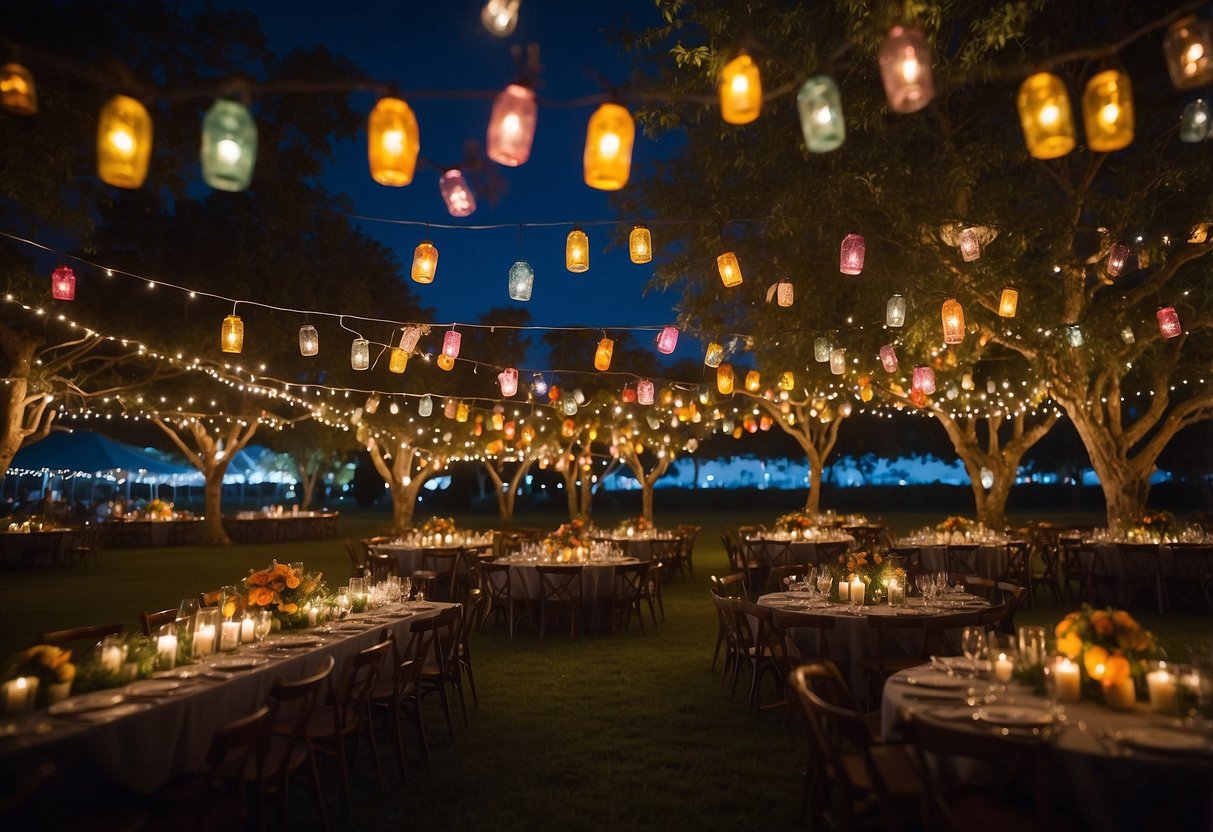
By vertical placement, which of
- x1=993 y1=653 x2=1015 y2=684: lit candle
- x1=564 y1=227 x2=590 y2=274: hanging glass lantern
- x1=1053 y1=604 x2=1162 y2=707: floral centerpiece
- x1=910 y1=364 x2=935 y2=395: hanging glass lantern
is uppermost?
x1=564 y1=227 x2=590 y2=274: hanging glass lantern

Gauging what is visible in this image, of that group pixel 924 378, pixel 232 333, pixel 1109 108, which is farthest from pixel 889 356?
pixel 232 333

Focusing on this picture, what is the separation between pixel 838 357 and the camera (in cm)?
1098

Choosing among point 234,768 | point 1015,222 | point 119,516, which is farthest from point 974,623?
point 119,516

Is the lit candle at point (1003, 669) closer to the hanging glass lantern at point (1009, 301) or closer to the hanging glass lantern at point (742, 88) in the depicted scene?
the hanging glass lantern at point (742, 88)

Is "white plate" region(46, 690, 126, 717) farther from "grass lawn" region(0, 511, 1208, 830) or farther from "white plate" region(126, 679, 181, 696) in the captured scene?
"grass lawn" region(0, 511, 1208, 830)

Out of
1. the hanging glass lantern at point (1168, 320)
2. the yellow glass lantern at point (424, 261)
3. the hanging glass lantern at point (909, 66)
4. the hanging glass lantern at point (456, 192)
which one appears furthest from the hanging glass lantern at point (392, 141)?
the hanging glass lantern at point (1168, 320)

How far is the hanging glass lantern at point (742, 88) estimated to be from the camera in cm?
392

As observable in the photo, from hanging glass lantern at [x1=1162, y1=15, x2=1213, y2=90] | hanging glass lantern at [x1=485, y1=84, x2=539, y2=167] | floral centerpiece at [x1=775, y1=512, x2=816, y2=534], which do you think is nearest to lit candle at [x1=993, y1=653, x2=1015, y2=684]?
hanging glass lantern at [x1=1162, y1=15, x2=1213, y2=90]

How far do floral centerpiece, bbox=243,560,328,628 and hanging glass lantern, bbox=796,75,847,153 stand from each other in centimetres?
403

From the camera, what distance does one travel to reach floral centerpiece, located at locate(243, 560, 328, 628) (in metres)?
5.01

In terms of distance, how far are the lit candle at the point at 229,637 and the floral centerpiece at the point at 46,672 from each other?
100cm

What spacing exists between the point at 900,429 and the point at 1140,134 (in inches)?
1115

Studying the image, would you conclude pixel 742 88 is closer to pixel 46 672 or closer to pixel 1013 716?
pixel 1013 716

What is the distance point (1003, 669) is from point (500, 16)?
3.79 meters
